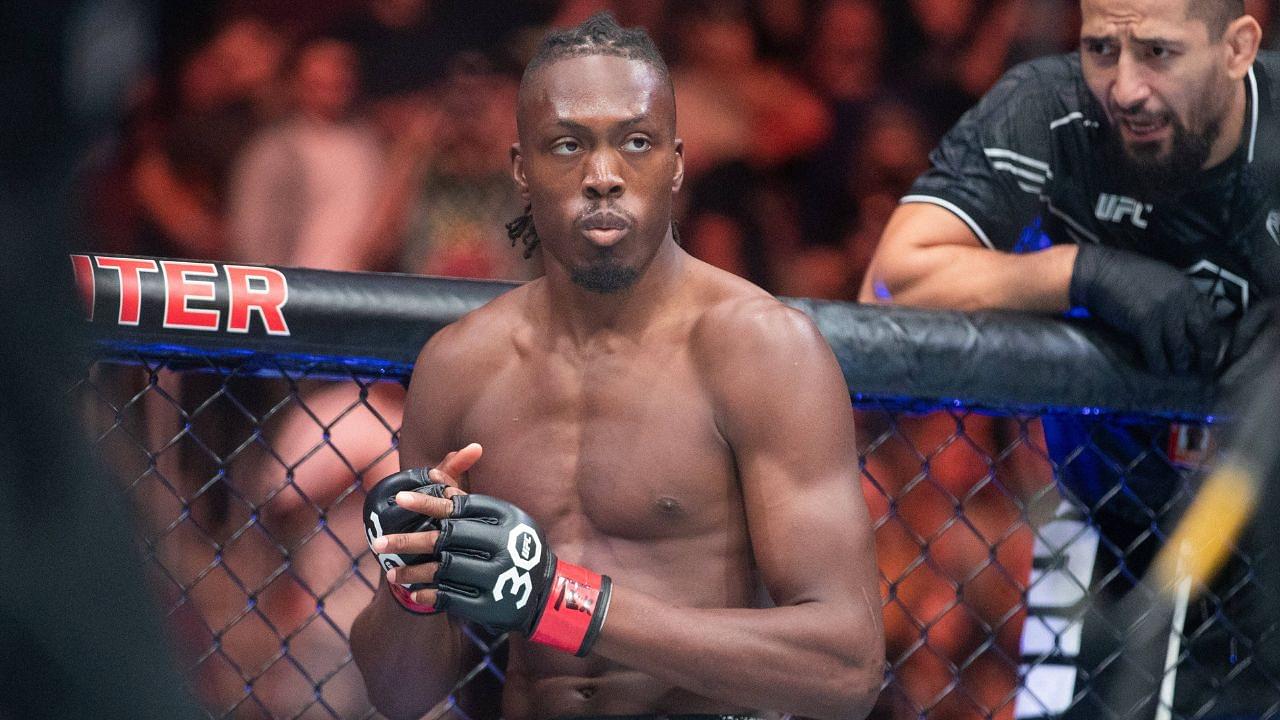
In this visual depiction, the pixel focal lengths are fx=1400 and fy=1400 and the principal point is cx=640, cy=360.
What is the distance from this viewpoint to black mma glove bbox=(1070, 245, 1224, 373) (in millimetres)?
1607

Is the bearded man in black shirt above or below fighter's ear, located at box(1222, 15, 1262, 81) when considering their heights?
below

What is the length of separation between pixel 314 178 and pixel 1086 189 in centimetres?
158

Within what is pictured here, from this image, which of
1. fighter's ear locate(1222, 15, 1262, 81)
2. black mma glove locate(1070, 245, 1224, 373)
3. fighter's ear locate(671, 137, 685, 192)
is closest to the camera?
fighter's ear locate(671, 137, 685, 192)

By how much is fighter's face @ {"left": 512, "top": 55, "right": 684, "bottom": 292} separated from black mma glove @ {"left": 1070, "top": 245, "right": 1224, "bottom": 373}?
0.59 metres

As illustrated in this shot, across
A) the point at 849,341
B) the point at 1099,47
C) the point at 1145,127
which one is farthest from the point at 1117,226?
the point at 849,341

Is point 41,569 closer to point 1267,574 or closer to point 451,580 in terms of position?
point 451,580

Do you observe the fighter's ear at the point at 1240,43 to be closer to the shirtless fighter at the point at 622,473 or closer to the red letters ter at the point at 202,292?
the shirtless fighter at the point at 622,473

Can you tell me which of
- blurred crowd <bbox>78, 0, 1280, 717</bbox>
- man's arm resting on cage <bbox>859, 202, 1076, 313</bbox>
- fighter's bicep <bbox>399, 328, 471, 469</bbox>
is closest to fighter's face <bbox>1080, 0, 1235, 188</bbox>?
man's arm resting on cage <bbox>859, 202, 1076, 313</bbox>

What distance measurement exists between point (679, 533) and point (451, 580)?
26 cm

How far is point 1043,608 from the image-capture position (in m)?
2.37

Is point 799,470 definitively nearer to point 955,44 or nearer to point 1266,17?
point 1266,17

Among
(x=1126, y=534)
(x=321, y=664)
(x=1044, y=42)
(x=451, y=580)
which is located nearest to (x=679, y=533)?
(x=451, y=580)

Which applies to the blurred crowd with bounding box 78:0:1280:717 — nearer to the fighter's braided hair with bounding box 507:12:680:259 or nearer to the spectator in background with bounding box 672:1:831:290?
the spectator in background with bounding box 672:1:831:290

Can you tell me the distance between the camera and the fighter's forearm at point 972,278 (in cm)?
172
